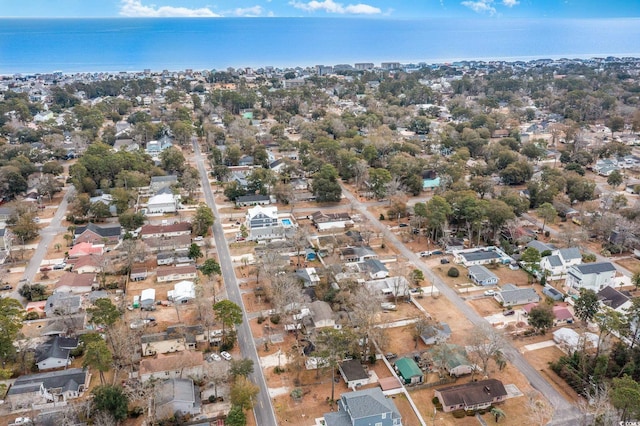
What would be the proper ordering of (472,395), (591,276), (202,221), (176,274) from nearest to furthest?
(472,395), (591,276), (176,274), (202,221)

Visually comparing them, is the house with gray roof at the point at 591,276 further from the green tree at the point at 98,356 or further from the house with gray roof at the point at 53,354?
the house with gray roof at the point at 53,354

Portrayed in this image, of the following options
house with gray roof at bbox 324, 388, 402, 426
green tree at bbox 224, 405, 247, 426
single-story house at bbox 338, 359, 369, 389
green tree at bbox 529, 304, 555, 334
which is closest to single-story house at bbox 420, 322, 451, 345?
single-story house at bbox 338, 359, 369, 389

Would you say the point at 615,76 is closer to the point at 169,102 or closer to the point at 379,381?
the point at 169,102

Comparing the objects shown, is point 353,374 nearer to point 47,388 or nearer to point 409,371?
point 409,371

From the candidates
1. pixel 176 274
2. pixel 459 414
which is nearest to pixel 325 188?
pixel 176 274

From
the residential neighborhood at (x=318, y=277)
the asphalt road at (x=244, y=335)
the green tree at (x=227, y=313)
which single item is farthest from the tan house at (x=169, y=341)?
the asphalt road at (x=244, y=335)

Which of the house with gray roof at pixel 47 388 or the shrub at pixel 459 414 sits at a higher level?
the house with gray roof at pixel 47 388
